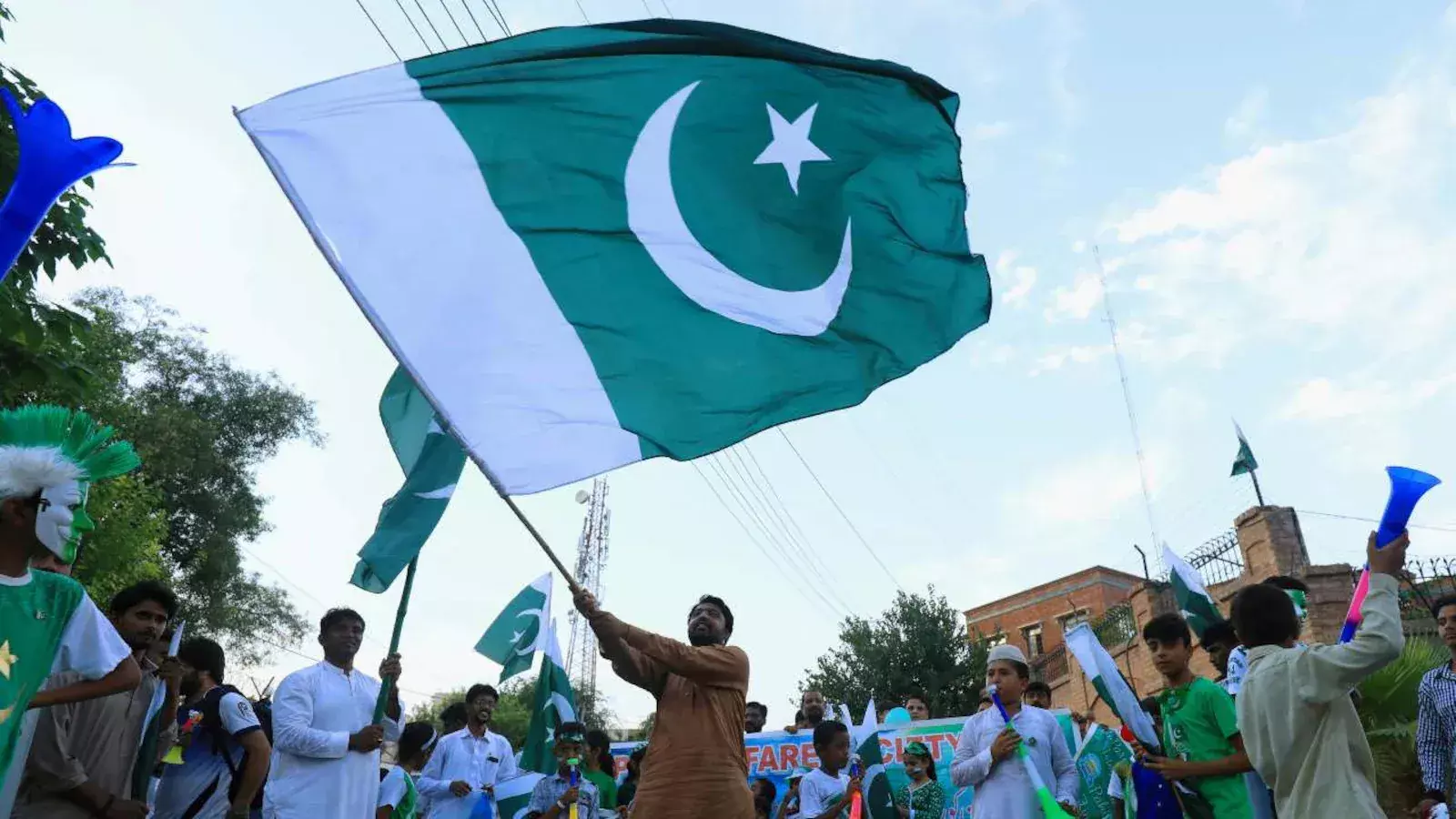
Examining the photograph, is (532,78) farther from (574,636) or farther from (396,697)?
(574,636)

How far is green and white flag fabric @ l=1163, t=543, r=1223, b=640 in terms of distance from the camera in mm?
6753

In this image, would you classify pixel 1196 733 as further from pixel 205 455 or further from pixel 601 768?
pixel 205 455

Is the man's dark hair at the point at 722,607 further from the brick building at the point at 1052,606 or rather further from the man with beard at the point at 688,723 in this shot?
the brick building at the point at 1052,606

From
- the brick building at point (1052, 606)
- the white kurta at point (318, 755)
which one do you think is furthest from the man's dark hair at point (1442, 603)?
the brick building at point (1052, 606)

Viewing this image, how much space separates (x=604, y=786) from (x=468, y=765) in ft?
3.69

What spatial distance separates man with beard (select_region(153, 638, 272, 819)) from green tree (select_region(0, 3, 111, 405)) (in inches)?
120

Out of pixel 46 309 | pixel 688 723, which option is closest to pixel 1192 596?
pixel 688 723

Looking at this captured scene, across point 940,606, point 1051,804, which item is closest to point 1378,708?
point 1051,804

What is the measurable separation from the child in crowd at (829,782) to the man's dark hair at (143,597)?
5095mm

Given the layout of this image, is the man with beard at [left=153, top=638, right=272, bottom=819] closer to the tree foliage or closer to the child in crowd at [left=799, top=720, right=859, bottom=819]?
the child in crowd at [left=799, top=720, right=859, bottom=819]

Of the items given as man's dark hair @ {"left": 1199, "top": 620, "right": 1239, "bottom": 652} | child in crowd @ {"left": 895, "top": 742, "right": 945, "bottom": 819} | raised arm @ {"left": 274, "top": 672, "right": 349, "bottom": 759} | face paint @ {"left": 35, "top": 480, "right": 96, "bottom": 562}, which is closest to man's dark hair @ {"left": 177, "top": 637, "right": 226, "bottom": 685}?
→ raised arm @ {"left": 274, "top": 672, "right": 349, "bottom": 759}

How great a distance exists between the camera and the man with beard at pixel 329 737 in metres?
5.30

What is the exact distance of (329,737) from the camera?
5.32 m

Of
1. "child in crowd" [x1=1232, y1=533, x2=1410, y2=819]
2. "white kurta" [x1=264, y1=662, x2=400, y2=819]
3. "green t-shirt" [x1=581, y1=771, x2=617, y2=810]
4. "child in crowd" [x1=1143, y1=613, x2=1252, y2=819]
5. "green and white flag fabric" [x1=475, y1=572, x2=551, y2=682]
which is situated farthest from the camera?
"green and white flag fabric" [x1=475, y1=572, x2=551, y2=682]
